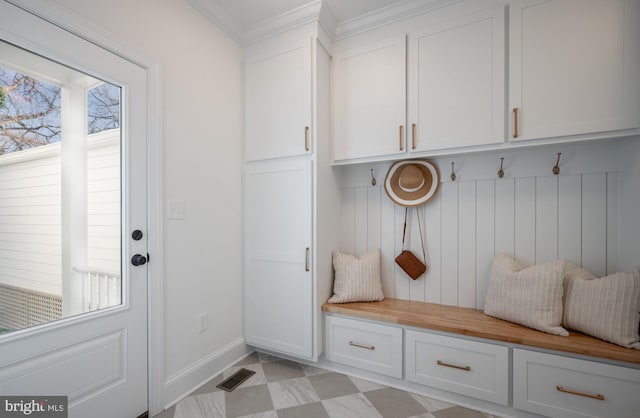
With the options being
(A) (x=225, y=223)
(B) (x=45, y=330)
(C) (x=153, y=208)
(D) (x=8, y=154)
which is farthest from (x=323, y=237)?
(D) (x=8, y=154)

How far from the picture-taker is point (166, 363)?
1.65 m

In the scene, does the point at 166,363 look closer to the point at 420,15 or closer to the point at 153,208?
the point at 153,208

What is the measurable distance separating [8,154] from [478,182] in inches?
100

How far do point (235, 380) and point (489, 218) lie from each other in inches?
82.0

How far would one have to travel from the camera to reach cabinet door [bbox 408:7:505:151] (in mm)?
1707

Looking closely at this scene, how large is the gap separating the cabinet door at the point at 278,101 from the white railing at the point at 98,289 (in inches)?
46.9

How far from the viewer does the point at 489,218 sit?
1.98 meters

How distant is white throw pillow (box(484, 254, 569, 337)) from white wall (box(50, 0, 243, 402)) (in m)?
1.81

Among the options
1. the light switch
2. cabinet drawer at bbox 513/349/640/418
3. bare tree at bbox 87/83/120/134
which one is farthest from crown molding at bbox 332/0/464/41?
cabinet drawer at bbox 513/349/640/418

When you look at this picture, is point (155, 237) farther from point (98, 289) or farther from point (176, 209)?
point (98, 289)

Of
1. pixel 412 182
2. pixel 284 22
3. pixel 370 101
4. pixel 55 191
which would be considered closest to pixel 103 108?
pixel 55 191

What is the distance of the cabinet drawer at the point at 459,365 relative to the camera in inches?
61.9

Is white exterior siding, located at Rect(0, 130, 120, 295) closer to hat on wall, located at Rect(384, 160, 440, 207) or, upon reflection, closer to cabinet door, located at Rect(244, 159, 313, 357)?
cabinet door, located at Rect(244, 159, 313, 357)

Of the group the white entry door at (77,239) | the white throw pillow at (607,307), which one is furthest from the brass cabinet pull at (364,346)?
the white entry door at (77,239)
